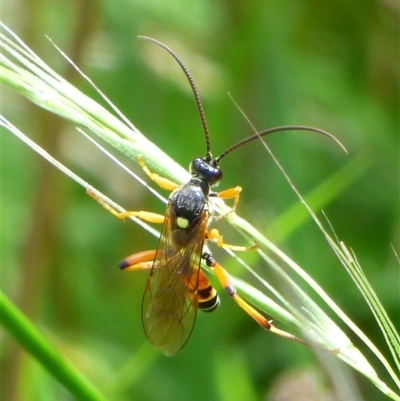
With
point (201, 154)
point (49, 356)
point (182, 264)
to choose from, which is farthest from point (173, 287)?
point (201, 154)

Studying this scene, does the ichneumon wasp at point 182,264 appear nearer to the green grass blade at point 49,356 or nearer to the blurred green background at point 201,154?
the blurred green background at point 201,154

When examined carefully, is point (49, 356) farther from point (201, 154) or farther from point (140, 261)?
point (201, 154)

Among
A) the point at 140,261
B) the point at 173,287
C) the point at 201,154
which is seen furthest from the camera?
the point at 201,154

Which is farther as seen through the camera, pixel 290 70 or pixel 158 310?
pixel 290 70

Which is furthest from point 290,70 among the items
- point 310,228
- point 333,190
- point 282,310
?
point 282,310

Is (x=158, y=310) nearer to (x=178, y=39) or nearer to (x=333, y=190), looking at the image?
(x=333, y=190)

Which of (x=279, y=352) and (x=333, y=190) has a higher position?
(x=333, y=190)

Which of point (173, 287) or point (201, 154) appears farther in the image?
point (201, 154)

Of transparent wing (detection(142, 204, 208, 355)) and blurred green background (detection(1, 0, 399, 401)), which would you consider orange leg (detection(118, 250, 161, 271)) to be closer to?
transparent wing (detection(142, 204, 208, 355))
